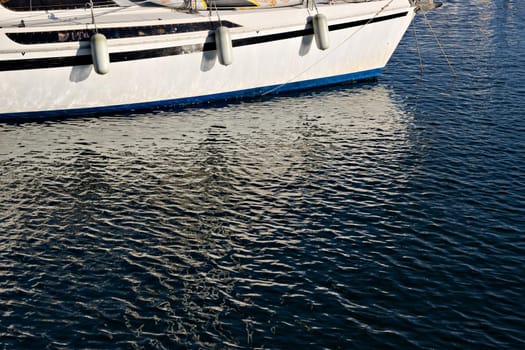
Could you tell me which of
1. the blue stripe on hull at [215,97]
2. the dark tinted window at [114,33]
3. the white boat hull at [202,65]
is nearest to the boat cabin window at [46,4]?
the dark tinted window at [114,33]

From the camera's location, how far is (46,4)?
33.5 metres

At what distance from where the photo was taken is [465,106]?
112 ft

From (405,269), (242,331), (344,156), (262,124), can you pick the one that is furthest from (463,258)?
(262,124)

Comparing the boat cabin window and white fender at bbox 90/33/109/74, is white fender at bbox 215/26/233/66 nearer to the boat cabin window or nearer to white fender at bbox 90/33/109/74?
white fender at bbox 90/33/109/74

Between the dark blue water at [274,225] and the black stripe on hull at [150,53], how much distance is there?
9.12ft

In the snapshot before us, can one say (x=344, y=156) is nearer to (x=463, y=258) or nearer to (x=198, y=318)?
(x=463, y=258)

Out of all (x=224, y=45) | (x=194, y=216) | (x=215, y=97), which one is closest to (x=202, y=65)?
(x=224, y=45)

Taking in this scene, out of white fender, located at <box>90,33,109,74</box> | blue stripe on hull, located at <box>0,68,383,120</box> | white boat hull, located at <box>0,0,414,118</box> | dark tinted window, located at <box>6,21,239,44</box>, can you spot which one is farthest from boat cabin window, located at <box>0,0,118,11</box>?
blue stripe on hull, located at <box>0,68,383,120</box>

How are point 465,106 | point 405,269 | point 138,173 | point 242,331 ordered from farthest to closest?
point 465,106 < point 138,173 < point 405,269 < point 242,331

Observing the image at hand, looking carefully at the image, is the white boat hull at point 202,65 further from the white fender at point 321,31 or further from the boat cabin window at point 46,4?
the boat cabin window at point 46,4

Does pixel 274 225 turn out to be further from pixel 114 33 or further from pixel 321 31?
pixel 321 31

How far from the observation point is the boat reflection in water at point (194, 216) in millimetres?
17656

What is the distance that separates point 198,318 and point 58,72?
707 inches

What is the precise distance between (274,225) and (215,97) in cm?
1422
